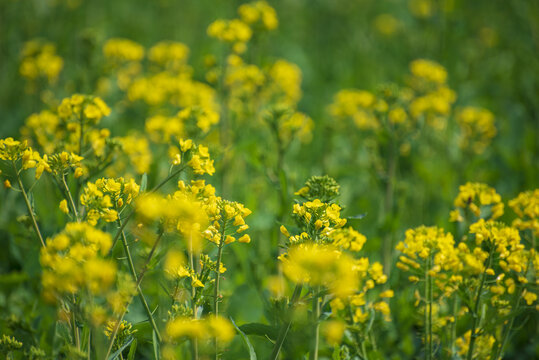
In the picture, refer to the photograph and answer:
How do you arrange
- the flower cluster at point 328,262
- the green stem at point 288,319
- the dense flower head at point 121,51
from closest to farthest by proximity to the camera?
the flower cluster at point 328,262
the green stem at point 288,319
the dense flower head at point 121,51

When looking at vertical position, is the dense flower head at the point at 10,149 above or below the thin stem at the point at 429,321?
above

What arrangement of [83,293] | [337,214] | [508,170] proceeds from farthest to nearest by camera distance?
1. [508,170]
2. [337,214]
3. [83,293]

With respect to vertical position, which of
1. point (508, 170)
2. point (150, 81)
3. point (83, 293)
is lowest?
point (83, 293)

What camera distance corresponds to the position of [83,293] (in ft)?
4.37

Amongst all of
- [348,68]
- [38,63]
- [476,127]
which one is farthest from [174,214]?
[348,68]

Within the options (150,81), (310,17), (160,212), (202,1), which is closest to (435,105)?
(150,81)

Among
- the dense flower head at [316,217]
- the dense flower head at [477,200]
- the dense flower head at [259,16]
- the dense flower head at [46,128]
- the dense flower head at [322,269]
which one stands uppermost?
the dense flower head at [259,16]

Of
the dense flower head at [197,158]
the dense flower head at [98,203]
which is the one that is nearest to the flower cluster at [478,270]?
the dense flower head at [197,158]

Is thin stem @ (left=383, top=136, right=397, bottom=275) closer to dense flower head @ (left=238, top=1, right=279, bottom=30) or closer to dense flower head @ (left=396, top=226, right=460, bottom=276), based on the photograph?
dense flower head @ (left=396, top=226, right=460, bottom=276)

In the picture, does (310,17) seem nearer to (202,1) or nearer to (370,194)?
(202,1)

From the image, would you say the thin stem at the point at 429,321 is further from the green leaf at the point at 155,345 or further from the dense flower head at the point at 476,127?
the dense flower head at the point at 476,127

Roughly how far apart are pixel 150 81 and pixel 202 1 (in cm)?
483

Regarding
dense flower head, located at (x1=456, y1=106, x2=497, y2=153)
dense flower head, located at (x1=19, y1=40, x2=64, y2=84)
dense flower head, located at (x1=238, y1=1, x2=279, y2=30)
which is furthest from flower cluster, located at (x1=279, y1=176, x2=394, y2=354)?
dense flower head, located at (x1=19, y1=40, x2=64, y2=84)

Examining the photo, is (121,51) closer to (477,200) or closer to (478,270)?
(477,200)
